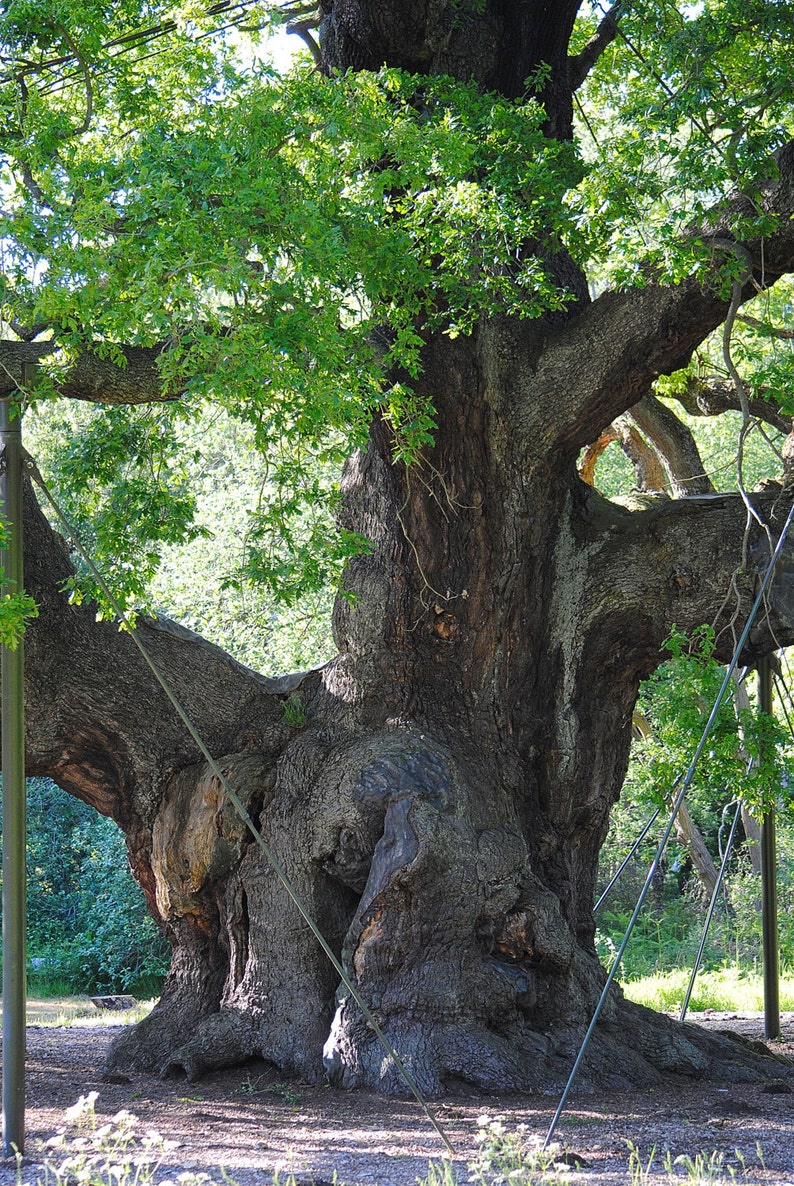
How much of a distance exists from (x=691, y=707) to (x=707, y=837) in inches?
538

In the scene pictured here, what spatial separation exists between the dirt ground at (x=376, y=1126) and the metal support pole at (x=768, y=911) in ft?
4.62

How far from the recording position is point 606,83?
30.6 ft

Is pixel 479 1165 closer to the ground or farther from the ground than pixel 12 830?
closer to the ground

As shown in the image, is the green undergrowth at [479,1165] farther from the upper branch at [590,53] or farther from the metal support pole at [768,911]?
the upper branch at [590,53]

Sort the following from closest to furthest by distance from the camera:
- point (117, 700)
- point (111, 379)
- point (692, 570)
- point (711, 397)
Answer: point (111, 379) → point (692, 570) → point (117, 700) → point (711, 397)

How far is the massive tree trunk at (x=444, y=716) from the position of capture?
20.1 ft

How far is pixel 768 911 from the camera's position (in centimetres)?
798

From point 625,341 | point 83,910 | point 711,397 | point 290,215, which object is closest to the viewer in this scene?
point 290,215

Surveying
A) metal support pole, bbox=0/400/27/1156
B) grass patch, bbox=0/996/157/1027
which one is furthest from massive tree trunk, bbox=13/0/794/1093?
grass patch, bbox=0/996/157/1027

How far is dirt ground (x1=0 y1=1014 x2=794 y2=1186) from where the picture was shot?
4.26 m

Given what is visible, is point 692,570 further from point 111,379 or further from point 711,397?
point 111,379

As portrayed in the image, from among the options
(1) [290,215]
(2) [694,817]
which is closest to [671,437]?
(1) [290,215]

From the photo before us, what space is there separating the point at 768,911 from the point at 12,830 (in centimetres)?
531

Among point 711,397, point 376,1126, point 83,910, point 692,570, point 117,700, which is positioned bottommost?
point 376,1126
